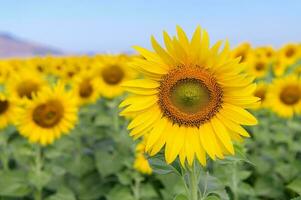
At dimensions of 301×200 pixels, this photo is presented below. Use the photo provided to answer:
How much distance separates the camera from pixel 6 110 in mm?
5680

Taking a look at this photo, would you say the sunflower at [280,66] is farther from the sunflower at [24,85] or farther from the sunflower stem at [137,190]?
the sunflower stem at [137,190]

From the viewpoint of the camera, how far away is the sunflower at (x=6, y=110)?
5.60m

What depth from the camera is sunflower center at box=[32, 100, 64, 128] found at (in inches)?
203

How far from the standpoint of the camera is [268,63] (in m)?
10.2

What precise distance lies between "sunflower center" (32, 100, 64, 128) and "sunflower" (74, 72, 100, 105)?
1675mm

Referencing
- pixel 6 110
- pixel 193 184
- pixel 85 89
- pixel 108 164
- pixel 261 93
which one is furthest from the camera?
pixel 85 89

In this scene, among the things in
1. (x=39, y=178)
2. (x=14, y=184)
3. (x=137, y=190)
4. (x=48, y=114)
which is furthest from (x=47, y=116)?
(x=137, y=190)

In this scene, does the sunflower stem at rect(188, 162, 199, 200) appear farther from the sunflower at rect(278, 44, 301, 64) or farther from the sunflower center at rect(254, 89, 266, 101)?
the sunflower at rect(278, 44, 301, 64)

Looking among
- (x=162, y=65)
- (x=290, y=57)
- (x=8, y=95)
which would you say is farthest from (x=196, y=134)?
(x=290, y=57)

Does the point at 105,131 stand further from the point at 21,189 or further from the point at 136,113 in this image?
the point at 136,113

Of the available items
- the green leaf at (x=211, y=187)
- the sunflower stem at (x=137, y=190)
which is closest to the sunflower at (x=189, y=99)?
the green leaf at (x=211, y=187)

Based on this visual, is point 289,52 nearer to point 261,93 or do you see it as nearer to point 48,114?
point 261,93

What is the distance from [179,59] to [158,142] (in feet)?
1.21

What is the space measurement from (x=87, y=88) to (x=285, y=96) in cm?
254
